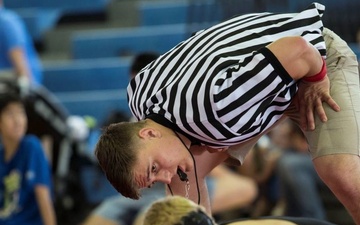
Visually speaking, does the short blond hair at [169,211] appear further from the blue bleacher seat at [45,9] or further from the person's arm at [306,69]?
the blue bleacher seat at [45,9]

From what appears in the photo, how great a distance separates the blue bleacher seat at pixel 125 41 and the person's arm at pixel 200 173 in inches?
130

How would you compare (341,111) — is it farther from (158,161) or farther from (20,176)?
(20,176)

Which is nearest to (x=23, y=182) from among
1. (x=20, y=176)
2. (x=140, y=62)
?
(x=20, y=176)

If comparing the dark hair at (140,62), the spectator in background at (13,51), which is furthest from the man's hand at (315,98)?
the spectator in background at (13,51)

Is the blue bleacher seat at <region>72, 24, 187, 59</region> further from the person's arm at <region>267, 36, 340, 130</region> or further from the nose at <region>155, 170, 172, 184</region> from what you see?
the nose at <region>155, 170, 172, 184</region>

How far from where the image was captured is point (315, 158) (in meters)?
2.98

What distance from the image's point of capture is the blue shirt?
466 cm

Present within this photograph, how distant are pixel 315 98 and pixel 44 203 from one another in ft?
6.84

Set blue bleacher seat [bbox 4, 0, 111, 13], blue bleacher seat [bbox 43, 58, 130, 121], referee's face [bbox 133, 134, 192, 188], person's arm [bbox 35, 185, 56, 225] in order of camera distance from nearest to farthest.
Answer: referee's face [bbox 133, 134, 192, 188] → person's arm [bbox 35, 185, 56, 225] → blue bleacher seat [bbox 43, 58, 130, 121] → blue bleacher seat [bbox 4, 0, 111, 13]

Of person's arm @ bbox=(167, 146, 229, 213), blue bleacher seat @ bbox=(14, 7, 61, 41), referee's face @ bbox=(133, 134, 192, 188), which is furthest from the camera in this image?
blue bleacher seat @ bbox=(14, 7, 61, 41)

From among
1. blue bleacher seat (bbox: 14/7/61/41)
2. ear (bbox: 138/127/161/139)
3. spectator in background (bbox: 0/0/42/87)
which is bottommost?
blue bleacher seat (bbox: 14/7/61/41)

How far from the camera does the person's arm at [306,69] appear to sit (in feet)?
9.14

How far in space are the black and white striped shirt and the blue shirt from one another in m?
1.79

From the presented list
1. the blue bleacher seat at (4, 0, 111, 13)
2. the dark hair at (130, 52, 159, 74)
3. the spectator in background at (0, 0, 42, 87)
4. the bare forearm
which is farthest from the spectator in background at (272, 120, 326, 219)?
the blue bleacher seat at (4, 0, 111, 13)
